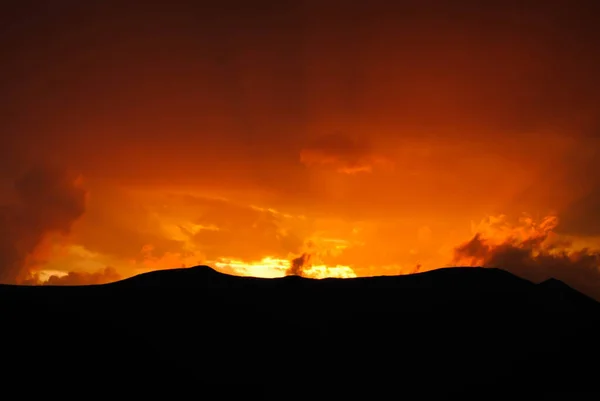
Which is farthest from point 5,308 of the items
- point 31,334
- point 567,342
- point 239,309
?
point 567,342

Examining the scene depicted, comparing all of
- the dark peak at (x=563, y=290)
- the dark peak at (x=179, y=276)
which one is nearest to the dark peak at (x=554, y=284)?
the dark peak at (x=563, y=290)

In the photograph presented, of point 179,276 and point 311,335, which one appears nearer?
point 311,335

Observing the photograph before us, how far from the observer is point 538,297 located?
5506cm

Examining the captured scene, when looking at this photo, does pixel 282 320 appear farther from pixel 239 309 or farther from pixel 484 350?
pixel 484 350

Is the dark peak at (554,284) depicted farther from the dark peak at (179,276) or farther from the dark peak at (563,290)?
the dark peak at (179,276)

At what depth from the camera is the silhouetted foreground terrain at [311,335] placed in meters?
43.5

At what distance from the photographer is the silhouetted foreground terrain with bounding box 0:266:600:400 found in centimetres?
4353

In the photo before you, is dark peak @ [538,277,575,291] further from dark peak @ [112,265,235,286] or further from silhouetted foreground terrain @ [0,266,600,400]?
dark peak @ [112,265,235,286]

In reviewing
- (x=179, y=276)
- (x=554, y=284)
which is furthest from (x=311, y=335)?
(x=554, y=284)

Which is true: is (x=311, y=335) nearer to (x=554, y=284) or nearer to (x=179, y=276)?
(x=179, y=276)

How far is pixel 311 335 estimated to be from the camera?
5112cm

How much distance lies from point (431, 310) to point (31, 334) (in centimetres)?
3575

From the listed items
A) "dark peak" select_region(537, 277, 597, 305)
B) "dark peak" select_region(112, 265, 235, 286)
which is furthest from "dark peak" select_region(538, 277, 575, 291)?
"dark peak" select_region(112, 265, 235, 286)

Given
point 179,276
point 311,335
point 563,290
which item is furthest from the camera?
point 179,276
